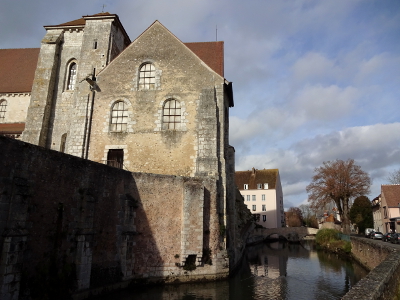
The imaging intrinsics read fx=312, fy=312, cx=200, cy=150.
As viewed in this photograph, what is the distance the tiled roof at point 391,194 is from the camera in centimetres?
3753

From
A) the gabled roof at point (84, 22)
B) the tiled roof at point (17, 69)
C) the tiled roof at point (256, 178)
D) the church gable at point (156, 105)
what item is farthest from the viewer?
the tiled roof at point (256, 178)

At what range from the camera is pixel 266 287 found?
15.0m

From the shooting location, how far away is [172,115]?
740 inches

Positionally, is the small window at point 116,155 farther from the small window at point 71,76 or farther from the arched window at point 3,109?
the arched window at point 3,109

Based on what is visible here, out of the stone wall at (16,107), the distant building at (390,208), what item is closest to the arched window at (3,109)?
the stone wall at (16,107)

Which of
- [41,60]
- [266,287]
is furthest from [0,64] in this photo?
[266,287]

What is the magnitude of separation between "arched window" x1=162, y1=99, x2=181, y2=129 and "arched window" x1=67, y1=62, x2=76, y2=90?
357 inches

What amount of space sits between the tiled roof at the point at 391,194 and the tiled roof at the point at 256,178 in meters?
18.0

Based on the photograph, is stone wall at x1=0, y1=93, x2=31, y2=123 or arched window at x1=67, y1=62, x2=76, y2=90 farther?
stone wall at x1=0, y1=93, x2=31, y2=123

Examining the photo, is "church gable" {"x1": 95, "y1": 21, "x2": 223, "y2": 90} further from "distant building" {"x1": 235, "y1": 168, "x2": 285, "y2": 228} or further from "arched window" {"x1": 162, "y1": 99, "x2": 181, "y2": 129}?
"distant building" {"x1": 235, "y1": 168, "x2": 285, "y2": 228}

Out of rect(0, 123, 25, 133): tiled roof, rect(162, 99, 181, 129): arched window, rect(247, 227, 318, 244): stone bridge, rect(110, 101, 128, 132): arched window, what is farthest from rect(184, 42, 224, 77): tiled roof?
rect(247, 227, 318, 244): stone bridge

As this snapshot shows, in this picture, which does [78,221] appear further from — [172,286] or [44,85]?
[44,85]

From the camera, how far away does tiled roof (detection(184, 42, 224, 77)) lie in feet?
67.8

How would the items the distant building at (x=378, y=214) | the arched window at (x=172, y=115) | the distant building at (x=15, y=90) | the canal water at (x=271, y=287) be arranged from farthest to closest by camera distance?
1. the distant building at (x=378, y=214)
2. the distant building at (x=15, y=90)
3. the arched window at (x=172, y=115)
4. the canal water at (x=271, y=287)
